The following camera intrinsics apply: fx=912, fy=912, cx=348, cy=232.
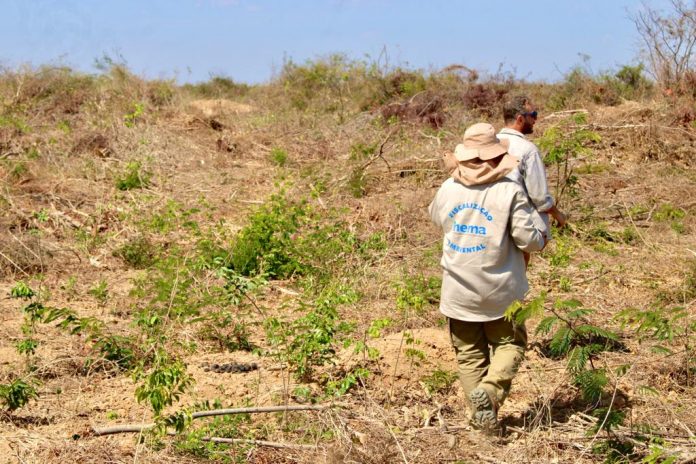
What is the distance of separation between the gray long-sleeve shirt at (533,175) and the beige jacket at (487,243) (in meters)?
0.48

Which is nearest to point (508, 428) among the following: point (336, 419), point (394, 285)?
point (336, 419)

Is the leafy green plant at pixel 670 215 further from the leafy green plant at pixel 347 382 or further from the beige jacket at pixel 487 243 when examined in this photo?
the beige jacket at pixel 487 243

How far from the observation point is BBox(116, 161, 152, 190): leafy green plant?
1085 centimetres

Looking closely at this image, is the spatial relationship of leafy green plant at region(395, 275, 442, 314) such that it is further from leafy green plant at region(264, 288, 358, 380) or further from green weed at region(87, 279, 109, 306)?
green weed at region(87, 279, 109, 306)

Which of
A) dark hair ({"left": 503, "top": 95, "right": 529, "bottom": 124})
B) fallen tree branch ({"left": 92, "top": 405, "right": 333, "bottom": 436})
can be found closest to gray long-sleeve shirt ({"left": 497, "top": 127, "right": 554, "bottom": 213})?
dark hair ({"left": 503, "top": 95, "right": 529, "bottom": 124})

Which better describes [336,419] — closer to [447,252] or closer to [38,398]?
[447,252]

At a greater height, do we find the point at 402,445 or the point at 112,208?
the point at 112,208

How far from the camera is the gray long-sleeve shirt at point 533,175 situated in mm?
4896

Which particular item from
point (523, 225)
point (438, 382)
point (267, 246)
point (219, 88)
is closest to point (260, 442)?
point (438, 382)

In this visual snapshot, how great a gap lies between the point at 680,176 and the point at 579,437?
682 cm

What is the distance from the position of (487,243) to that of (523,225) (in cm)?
19

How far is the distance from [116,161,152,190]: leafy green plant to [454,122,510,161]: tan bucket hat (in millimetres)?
7144

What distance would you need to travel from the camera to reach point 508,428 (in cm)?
441

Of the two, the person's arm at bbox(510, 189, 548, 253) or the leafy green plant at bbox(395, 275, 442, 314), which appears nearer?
the person's arm at bbox(510, 189, 548, 253)
